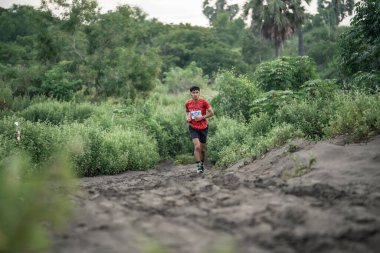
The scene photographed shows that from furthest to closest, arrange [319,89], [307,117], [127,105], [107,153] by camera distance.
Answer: [127,105], [319,89], [107,153], [307,117]

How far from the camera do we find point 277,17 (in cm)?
3200

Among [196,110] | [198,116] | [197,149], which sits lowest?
[197,149]

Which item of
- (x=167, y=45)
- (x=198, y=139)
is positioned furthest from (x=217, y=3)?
(x=198, y=139)

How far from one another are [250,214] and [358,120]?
16.8 feet

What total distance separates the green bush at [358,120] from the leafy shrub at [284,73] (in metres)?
6.58

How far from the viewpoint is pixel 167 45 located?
1950 inches

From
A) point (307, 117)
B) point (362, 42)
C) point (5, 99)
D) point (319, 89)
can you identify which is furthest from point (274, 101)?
point (5, 99)

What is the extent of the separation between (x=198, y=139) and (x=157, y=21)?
5204cm

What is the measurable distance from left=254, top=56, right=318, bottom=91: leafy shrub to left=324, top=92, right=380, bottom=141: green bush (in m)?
6.58

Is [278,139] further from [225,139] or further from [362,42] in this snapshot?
[362,42]

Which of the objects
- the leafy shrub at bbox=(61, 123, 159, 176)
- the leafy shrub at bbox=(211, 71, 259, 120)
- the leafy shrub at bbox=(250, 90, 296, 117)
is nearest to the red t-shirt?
the leafy shrub at bbox=(61, 123, 159, 176)

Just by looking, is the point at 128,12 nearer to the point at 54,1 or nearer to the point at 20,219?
the point at 54,1

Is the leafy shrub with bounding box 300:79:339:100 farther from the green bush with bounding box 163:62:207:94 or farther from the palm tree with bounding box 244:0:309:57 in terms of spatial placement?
the green bush with bounding box 163:62:207:94

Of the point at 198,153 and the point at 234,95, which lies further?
the point at 234,95
